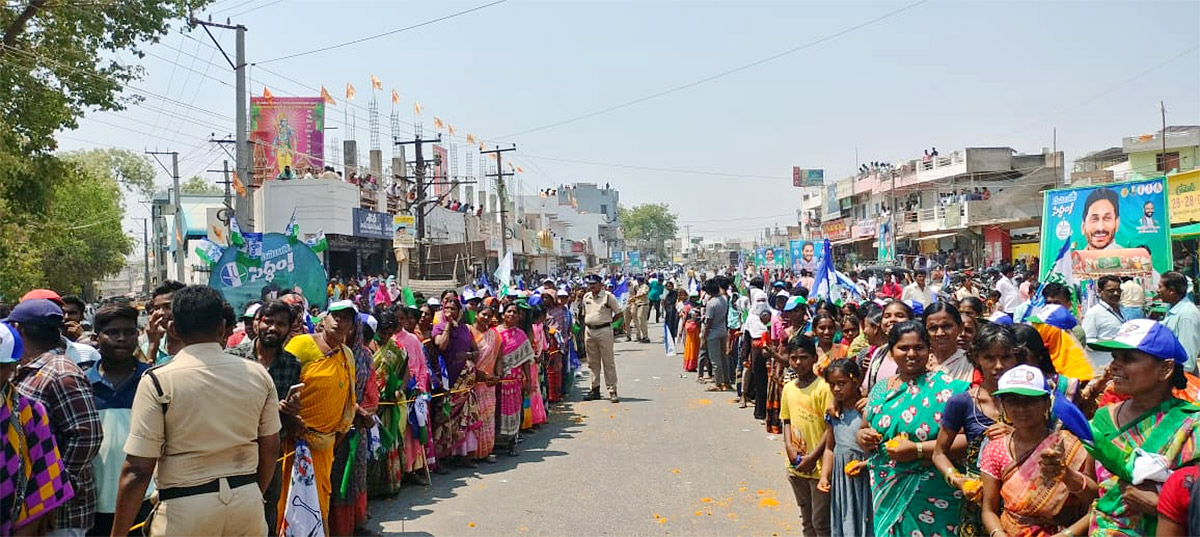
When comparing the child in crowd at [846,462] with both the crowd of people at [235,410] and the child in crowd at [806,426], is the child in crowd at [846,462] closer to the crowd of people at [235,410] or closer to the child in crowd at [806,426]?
the child in crowd at [806,426]

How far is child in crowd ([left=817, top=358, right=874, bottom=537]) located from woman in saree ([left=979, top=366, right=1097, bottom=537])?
103cm

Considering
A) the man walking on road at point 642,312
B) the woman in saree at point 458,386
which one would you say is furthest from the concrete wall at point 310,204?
the woman in saree at point 458,386

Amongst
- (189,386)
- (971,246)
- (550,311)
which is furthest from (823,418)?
(971,246)

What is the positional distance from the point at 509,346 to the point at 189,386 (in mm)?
5899

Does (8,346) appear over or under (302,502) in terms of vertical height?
over

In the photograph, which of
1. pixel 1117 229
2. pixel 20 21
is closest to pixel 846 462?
pixel 1117 229

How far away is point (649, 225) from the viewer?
138250 mm

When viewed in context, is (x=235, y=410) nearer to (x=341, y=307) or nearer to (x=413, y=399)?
(x=341, y=307)

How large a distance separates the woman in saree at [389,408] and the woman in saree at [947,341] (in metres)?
4.34

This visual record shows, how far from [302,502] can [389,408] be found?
207cm

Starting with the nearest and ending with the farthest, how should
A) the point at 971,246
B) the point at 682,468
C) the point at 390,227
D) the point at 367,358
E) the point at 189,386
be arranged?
the point at 189,386 < the point at 367,358 < the point at 682,468 < the point at 390,227 < the point at 971,246

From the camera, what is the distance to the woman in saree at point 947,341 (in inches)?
185

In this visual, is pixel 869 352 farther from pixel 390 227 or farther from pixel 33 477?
pixel 390 227

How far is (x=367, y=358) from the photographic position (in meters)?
6.22
